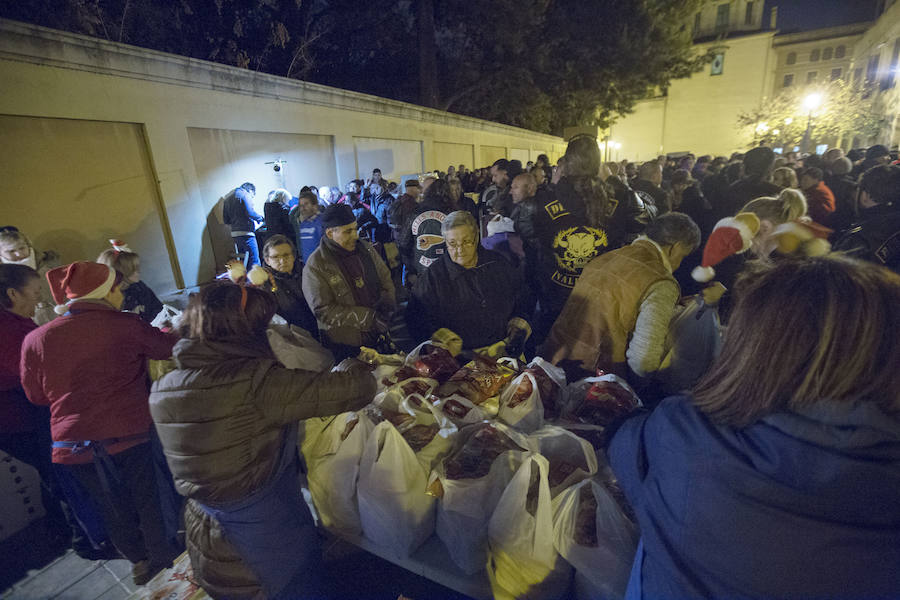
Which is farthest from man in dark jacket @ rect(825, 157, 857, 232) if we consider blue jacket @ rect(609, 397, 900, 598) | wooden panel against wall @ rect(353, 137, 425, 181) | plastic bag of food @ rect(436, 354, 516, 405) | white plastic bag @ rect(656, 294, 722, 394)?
wooden panel against wall @ rect(353, 137, 425, 181)

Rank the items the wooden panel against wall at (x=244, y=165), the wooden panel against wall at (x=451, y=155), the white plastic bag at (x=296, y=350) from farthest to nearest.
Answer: the wooden panel against wall at (x=451, y=155)
the wooden panel against wall at (x=244, y=165)
the white plastic bag at (x=296, y=350)

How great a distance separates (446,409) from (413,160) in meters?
13.7

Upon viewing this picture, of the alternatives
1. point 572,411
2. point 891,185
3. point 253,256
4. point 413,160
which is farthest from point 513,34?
point 572,411

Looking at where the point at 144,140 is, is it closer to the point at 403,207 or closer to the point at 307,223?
the point at 307,223

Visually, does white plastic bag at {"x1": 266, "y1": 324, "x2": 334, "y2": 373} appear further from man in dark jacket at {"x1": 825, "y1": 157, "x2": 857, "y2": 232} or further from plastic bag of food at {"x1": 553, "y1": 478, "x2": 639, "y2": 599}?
man in dark jacket at {"x1": 825, "y1": 157, "x2": 857, "y2": 232}

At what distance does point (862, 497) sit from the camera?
0.88m

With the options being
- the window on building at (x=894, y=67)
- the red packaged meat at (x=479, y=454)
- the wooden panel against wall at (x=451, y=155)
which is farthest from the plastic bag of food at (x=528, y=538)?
the window on building at (x=894, y=67)

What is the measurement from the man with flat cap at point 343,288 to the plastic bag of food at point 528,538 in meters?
1.92

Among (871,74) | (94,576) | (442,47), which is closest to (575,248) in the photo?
(94,576)

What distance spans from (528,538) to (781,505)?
92 cm

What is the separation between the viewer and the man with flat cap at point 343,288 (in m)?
3.18

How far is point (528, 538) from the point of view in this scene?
1.59 metres

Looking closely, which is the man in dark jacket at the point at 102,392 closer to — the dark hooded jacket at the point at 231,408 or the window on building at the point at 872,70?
the dark hooded jacket at the point at 231,408

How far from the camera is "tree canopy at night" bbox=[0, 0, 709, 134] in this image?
1186 centimetres
